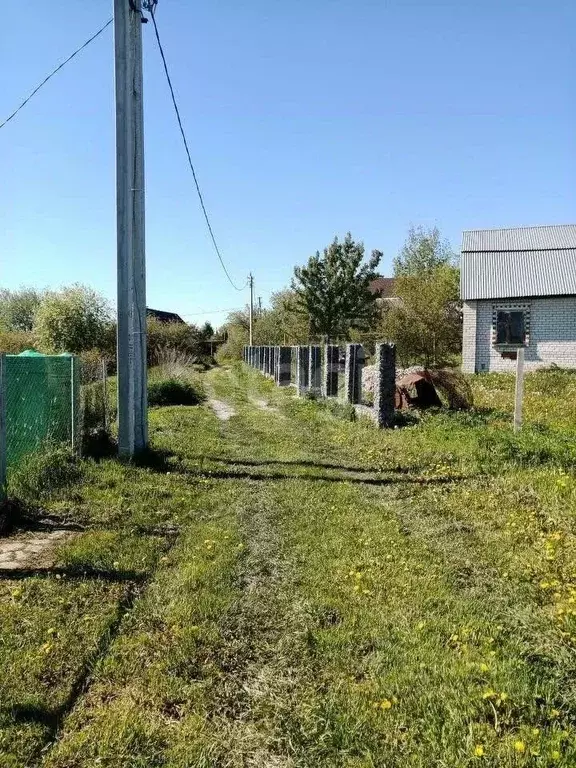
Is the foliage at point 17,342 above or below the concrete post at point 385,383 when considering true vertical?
above

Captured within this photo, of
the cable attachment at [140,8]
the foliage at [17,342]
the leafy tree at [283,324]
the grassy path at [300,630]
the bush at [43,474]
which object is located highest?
the cable attachment at [140,8]

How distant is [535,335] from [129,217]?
1717cm

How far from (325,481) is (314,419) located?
18.1 ft

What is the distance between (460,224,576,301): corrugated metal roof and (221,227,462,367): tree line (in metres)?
3.10

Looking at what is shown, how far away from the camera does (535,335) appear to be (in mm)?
20625

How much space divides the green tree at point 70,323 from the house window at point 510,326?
1818cm

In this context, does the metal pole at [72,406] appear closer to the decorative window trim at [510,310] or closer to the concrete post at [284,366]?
the concrete post at [284,366]

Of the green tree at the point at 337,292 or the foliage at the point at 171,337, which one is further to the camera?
the foliage at the point at 171,337

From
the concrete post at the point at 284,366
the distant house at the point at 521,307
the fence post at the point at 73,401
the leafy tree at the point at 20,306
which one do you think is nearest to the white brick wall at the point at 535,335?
the distant house at the point at 521,307

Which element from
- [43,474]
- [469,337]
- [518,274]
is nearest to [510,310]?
[518,274]

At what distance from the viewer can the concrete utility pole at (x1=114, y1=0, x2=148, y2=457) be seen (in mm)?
7672

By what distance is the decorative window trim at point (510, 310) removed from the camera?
20.7 meters

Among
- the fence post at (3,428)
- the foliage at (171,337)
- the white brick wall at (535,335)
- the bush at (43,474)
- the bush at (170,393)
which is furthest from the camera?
the foliage at (171,337)

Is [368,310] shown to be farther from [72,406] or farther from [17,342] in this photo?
[72,406]
